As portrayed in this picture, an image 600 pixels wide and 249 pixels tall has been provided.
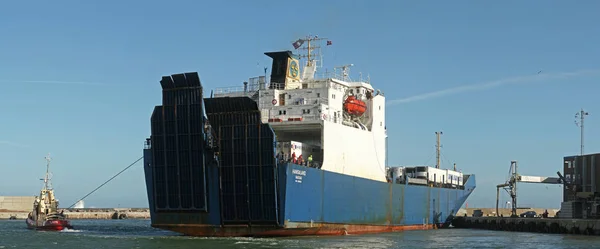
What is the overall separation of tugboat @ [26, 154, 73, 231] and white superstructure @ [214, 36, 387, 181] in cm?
1320

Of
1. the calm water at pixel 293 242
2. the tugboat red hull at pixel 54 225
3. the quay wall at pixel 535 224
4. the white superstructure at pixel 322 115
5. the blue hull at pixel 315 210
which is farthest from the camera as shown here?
the tugboat red hull at pixel 54 225

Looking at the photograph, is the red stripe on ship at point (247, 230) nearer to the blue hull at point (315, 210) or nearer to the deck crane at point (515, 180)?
the blue hull at point (315, 210)


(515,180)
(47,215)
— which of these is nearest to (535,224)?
(515,180)

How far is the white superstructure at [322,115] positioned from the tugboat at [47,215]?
1320cm

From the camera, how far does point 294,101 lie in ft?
129

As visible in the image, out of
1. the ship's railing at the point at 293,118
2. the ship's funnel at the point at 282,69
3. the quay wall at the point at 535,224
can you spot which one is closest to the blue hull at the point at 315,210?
the ship's railing at the point at 293,118

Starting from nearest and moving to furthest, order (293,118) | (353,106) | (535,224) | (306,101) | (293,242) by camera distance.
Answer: (293,242), (293,118), (306,101), (353,106), (535,224)

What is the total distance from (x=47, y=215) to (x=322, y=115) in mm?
19929

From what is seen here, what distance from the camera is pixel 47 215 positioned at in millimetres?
46938

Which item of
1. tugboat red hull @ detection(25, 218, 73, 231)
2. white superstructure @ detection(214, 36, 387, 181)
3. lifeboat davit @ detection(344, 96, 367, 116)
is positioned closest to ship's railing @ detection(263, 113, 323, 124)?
white superstructure @ detection(214, 36, 387, 181)

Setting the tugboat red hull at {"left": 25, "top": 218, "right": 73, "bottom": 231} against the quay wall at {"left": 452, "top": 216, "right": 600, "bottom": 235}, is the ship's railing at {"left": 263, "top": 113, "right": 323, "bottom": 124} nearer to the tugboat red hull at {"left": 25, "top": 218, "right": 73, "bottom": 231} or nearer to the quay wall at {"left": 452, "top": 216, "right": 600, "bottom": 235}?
the tugboat red hull at {"left": 25, "top": 218, "right": 73, "bottom": 231}

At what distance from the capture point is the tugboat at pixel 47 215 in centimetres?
4550

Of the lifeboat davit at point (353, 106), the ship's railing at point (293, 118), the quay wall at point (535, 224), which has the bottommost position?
the quay wall at point (535, 224)

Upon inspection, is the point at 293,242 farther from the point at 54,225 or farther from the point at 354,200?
the point at 54,225
